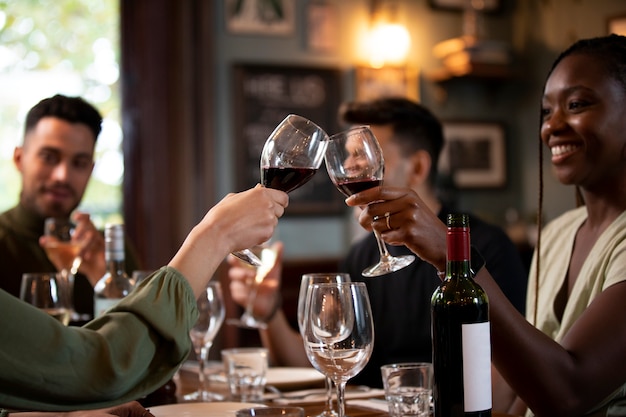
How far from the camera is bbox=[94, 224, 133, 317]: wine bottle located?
6.56 feet

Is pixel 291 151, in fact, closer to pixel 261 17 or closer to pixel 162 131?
pixel 162 131

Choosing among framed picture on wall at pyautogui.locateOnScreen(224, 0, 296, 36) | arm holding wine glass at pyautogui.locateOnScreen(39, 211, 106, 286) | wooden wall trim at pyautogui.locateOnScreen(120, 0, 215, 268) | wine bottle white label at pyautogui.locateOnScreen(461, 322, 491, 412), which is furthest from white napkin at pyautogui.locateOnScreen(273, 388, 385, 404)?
framed picture on wall at pyautogui.locateOnScreen(224, 0, 296, 36)

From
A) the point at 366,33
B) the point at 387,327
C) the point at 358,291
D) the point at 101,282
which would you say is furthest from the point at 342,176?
the point at 366,33

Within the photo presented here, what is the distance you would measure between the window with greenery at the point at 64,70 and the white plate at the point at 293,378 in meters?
2.18

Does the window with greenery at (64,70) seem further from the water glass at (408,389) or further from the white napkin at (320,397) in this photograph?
the water glass at (408,389)

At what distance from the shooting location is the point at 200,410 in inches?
60.2

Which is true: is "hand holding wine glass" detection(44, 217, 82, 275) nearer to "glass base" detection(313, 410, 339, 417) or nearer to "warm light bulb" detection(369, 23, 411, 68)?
"glass base" detection(313, 410, 339, 417)

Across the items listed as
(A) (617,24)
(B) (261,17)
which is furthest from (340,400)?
(A) (617,24)

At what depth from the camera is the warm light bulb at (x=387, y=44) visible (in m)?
4.51

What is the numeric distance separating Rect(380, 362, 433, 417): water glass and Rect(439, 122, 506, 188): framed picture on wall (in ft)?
10.8

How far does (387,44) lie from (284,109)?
2.34 feet

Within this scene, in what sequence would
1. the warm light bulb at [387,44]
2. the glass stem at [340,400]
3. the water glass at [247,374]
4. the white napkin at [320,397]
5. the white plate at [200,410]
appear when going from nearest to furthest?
the glass stem at [340,400]
the white plate at [200,410]
the white napkin at [320,397]
the water glass at [247,374]
the warm light bulb at [387,44]

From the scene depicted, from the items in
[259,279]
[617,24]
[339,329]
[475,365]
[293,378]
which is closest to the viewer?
[475,365]

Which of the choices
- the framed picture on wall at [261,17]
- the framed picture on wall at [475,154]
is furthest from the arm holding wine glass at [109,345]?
the framed picture on wall at [475,154]
